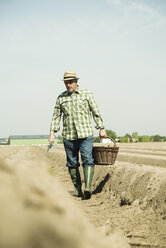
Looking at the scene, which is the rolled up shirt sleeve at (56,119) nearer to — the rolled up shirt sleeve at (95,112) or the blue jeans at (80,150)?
the blue jeans at (80,150)

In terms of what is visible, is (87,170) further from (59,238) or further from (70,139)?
(59,238)

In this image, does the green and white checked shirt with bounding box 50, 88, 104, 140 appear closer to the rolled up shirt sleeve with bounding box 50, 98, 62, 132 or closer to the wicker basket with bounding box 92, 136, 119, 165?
the rolled up shirt sleeve with bounding box 50, 98, 62, 132

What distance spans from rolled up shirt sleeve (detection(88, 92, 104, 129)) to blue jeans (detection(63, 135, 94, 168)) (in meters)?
0.28

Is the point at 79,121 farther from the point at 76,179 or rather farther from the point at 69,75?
the point at 76,179

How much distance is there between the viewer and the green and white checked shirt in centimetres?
553

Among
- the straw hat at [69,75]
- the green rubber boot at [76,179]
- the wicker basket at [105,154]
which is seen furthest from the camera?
the green rubber boot at [76,179]

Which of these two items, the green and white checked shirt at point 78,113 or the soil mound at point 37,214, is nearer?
the soil mound at point 37,214

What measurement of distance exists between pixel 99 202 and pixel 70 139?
107 cm

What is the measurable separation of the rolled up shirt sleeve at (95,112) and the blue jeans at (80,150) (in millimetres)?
276

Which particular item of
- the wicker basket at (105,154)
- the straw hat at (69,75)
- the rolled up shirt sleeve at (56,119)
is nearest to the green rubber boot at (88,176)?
the wicker basket at (105,154)

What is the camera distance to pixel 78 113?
218 inches

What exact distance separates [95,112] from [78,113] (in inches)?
11.4

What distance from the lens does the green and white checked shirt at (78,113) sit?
5531mm

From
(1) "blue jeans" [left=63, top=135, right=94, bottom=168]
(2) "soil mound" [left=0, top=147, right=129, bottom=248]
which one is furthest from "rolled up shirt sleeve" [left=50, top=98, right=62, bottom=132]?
(2) "soil mound" [left=0, top=147, right=129, bottom=248]
